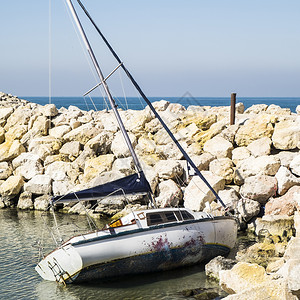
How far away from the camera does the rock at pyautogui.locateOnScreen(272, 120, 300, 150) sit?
2769 centimetres

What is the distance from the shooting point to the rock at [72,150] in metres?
34.4

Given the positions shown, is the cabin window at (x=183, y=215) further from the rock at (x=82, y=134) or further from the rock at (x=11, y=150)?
the rock at (x=11, y=150)

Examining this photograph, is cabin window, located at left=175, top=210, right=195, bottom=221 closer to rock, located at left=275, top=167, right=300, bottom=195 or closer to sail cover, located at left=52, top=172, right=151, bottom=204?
sail cover, located at left=52, top=172, right=151, bottom=204

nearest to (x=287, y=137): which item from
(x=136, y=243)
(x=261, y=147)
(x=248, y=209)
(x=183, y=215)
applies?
(x=261, y=147)

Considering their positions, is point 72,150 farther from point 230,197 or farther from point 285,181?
point 285,181

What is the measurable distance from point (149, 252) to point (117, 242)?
4.85ft

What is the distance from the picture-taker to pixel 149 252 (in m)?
18.3

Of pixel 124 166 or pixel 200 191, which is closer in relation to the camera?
pixel 200 191

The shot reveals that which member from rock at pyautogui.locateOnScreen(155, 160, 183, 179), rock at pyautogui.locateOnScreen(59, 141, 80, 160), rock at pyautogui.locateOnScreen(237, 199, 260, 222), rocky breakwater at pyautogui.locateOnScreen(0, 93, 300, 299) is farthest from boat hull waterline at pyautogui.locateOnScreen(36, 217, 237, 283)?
rock at pyautogui.locateOnScreen(59, 141, 80, 160)

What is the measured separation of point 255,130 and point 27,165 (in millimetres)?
16466

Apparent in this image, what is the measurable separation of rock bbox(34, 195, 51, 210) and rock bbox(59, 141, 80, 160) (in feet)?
14.2

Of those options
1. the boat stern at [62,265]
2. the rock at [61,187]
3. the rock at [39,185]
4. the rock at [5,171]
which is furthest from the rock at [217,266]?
the rock at [5,171]

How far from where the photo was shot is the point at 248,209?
79.7 ft

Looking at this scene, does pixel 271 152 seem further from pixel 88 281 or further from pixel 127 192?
pixel 88 281
